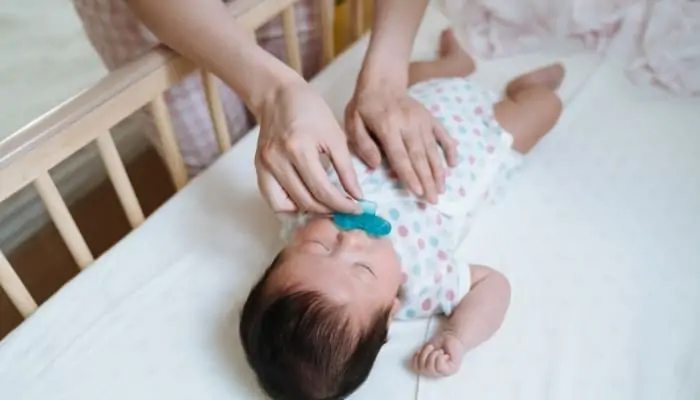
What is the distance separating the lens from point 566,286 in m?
0.95

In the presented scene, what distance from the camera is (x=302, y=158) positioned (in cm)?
80

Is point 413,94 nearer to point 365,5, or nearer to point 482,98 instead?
point 482,98

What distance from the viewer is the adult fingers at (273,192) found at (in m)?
0.84

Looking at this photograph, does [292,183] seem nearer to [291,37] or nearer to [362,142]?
[362,142]

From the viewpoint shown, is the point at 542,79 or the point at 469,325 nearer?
the point at 469,325

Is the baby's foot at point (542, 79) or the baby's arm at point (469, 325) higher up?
the baby's foot at point (542, 79)

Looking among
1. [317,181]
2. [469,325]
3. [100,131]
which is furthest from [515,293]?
[100,131]

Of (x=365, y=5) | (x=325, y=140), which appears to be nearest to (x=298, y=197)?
(x=325, y=140)

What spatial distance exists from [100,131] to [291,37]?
36 centimetres

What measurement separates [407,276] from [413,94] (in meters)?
0.32

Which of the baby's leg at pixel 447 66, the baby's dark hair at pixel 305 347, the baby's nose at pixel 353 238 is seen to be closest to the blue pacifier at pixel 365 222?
the baby's nose at pixel 353 238

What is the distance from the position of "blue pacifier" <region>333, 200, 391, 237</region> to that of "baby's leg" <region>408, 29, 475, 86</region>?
38 cm

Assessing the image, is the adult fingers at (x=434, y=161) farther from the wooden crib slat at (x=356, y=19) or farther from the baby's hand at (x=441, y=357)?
the wooden crib slat at (x=356, y=19)

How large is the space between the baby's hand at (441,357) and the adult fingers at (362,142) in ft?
0.73
